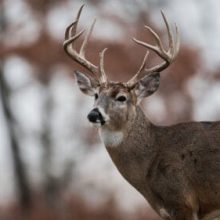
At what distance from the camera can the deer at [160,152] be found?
37.8 feet

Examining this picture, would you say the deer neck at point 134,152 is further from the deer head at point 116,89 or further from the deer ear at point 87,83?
the deer ear at point 87,83

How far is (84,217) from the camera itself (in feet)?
82.2

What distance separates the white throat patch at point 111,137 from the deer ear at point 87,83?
2.39 feet

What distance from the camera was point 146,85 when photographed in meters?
12.3

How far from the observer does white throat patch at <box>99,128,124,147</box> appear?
38.6 feet

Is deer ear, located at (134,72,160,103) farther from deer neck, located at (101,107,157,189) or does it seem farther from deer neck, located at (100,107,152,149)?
A: deer neck, located at (101,107,157,189)

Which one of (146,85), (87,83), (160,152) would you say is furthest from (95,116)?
(87,83)

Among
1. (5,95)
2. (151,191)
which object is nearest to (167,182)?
(151,191)

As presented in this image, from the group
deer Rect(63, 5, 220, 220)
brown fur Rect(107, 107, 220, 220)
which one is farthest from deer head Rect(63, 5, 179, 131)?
brown fur Rect(107, 107, 220, 220)

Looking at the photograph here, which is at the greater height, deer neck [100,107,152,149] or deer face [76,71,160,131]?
deer face [76,71,160,131]

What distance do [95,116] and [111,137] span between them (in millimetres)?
397

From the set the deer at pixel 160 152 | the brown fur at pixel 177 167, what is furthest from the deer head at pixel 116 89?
the brown fur at pixel 177 167

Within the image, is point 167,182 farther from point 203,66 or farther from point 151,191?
point 203,66

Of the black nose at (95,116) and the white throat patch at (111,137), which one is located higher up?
the black nose at (95,116)
